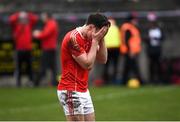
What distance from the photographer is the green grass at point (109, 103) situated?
13.9 meters

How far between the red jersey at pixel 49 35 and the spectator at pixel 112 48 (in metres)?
1.52

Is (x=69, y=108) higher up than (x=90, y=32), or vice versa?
(x=90, y=32)

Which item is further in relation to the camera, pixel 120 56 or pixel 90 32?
pixel 120 56

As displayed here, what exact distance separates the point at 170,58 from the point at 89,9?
10.4 feet

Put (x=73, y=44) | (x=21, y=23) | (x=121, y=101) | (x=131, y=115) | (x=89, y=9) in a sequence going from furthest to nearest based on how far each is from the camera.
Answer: (x=89, y=9) → (x=21, y=23) → (x=121, y=101) → (x=131, y=115) → (x=73, y=44)

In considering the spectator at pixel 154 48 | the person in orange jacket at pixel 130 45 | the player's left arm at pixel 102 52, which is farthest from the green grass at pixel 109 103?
the player's left arm at pixel 102 52

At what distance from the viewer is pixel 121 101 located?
16.0 m

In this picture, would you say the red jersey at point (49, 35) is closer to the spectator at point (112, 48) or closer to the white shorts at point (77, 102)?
the spectator at point (112, 48)

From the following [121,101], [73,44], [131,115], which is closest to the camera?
[73,44]

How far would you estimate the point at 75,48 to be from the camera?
324 inches

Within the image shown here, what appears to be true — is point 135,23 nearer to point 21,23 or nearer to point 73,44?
point 21,23

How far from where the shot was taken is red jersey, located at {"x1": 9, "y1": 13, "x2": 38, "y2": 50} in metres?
19.3

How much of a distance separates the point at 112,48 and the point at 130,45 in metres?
0.62

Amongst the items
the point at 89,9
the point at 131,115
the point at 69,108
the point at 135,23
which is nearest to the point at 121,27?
the point at 135,23
